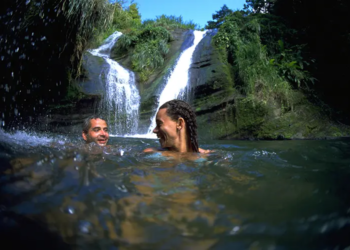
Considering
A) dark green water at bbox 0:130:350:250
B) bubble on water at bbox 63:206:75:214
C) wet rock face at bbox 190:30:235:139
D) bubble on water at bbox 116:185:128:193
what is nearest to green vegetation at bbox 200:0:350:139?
wet rock face at bbox 190:30:235:139

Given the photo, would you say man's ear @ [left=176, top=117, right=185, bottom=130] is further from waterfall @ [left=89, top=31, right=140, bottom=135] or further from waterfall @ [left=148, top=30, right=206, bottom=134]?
waterfall @ [left=89, top=31, right=140, bottom=135]

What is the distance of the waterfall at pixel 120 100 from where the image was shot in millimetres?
9812

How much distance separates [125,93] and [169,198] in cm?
937

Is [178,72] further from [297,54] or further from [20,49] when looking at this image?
[20,49]

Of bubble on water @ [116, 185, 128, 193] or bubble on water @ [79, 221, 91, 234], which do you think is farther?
bubble on water @ [116, 185, 128, 193]

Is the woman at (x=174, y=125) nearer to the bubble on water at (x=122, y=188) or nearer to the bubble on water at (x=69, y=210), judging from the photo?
the bubble on water at (x=122, y=188)

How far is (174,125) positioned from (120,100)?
309 inches

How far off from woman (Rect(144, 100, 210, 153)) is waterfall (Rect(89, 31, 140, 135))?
6775 millimetres

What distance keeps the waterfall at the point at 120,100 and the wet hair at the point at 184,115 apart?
6752 millimetres

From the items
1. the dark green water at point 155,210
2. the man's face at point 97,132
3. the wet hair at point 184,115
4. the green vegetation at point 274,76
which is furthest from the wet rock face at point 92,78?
the dark green water at point 155,210

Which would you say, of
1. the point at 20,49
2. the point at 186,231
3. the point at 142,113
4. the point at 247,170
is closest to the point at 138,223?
the point at 186,231

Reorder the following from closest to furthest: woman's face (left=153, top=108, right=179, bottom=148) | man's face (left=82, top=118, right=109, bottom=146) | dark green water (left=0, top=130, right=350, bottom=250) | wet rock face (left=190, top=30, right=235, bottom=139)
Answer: dark green water (left=0, top=130, right=350, bottom=250)
woman's face (left=153, top=108, right=179, bottom=148)
man's face (left=82, top=118, right=109, bottom=146)
wet rock face (left=190, top=30, right=235, bottom=139)

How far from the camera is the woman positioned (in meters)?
2.86

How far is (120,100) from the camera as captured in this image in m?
10.4
